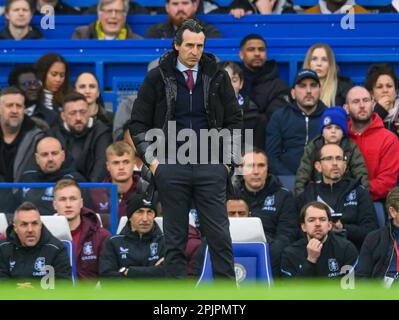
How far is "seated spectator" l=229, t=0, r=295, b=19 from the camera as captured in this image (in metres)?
17.2

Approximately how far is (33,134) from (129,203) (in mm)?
2220

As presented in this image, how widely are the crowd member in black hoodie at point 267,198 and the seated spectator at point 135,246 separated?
1.22 m

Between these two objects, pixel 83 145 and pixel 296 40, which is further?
pixel 296 40

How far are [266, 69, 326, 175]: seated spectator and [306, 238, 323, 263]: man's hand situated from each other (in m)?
1.95

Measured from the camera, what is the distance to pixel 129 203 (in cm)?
1327

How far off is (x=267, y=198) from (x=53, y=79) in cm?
310

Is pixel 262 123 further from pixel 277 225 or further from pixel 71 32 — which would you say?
pixel 71 32

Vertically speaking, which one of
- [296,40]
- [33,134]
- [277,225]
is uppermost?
[296,40]

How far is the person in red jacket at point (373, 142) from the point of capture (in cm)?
1460

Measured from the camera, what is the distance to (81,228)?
535 inches

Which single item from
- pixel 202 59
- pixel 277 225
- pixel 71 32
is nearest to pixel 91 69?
pixel 71 32

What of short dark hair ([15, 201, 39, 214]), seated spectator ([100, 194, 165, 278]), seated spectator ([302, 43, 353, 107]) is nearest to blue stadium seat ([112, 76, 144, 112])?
seated spectator ([302, 43, 353, 107])

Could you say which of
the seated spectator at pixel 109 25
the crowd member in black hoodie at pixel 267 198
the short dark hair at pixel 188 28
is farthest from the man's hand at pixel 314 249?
the seated spectator at pixel 109 25

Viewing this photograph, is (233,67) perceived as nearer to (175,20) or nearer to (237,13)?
(175,20)
